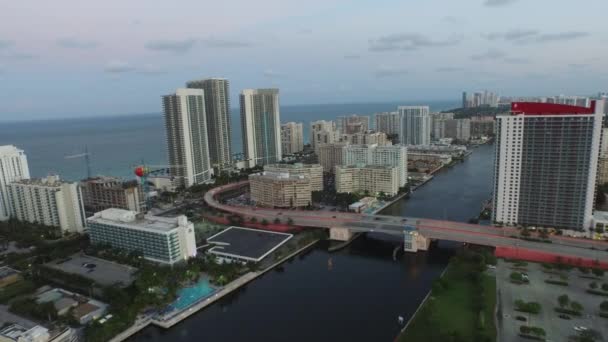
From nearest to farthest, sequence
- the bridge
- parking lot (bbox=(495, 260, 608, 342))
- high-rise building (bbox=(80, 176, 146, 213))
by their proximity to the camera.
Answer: parking lot (bbox=(495, 260, 608, 342)), the bridge, high-rise building (bbox=(80, 176, 146, 213))

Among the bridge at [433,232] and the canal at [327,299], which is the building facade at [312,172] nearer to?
the bridge at [433,232]

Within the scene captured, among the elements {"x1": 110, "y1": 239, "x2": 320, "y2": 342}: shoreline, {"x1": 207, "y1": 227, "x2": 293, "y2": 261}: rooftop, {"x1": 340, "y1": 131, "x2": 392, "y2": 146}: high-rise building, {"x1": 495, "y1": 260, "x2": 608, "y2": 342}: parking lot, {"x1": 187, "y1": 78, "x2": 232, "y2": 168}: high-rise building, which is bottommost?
{"x1": 110, "y1": 239, "x2": 320, "y2": 342}: shoreline

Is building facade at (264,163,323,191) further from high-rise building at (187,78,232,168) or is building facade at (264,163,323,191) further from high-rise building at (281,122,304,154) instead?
high-rise building at (281,122,304,154)

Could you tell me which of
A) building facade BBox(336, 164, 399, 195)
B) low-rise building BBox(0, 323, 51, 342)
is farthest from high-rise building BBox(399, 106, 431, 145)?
low-rise building BBox(0, 323, 51, 342)

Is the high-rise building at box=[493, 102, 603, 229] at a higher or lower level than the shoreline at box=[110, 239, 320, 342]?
higher

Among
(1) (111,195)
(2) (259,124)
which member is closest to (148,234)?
(1) (111,195)
